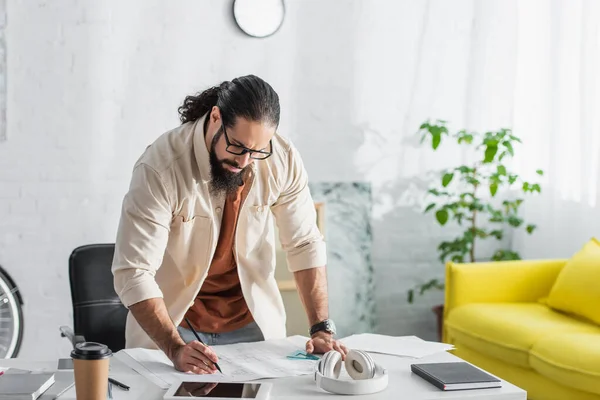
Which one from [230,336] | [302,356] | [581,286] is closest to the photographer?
[302,356]

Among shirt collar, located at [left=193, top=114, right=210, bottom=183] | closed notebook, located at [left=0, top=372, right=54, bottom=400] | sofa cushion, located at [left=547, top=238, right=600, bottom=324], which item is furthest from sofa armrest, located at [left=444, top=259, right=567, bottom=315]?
closed notebook, located at [left=0, top=372, right=54, bottom=400]

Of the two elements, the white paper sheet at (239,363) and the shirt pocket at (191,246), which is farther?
the shirt pocket at (191,246)

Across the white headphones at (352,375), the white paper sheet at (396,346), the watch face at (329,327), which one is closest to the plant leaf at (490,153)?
the white paper sheet at (396,346)

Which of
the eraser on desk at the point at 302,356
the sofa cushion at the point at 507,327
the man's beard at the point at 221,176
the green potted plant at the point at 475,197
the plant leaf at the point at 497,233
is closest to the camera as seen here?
the eraser on desk at the point at 302,356

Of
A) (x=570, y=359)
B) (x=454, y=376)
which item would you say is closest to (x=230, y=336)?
(x=454, y=376)

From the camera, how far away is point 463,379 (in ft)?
5.39

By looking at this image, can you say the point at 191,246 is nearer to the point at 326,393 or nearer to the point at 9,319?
the point at 326,393

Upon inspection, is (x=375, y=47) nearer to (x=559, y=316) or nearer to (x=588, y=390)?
(x=559, y=316)

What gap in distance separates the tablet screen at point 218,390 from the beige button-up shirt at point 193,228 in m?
0.39

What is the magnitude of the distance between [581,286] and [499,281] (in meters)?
0.42

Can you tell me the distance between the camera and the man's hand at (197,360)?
169cm

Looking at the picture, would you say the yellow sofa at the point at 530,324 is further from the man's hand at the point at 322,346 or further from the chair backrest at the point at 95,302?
the chair backrest at the point at 95,302

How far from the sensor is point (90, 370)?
Answer: 4.68ft

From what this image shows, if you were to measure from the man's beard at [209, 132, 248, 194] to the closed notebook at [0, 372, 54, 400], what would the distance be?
637 millimetres
